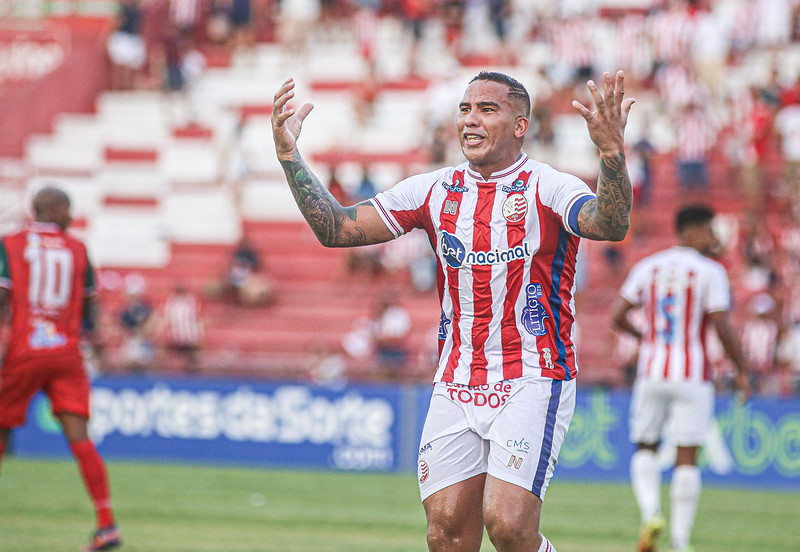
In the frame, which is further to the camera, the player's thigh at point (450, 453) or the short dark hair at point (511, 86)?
the short dark hair at point (511, 86)

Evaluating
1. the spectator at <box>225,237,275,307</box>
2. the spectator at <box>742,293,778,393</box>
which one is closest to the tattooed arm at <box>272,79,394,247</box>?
the spectator at <box>742,293,778,393</box>

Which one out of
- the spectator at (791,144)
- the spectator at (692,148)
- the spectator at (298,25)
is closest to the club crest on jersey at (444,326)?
the spectator at (791,144)

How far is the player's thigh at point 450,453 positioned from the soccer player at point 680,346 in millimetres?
4242

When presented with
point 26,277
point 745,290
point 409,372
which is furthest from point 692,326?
point 745,290

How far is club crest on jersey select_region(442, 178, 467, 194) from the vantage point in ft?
20.2

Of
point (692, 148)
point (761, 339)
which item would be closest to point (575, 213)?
point (761, 339)

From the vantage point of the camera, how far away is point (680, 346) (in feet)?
33.0

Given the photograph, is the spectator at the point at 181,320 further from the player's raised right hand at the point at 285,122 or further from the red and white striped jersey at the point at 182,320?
the player's raised right hand at the point at 285,122

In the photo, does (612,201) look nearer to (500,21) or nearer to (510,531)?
(510,531)

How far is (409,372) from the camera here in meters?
18.3

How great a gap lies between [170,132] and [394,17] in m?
5.58

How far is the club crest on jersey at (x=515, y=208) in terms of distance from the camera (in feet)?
19.6

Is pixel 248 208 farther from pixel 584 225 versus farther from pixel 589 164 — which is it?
pixel 584 225

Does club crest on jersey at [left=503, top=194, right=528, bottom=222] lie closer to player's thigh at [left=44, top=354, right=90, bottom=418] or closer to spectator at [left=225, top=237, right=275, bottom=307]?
player's thigh at [left=44, top=354, right=90, bottom=418]
